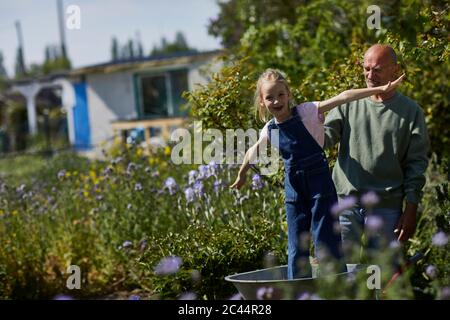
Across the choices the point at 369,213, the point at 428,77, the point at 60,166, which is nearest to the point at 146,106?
the point at 60,166

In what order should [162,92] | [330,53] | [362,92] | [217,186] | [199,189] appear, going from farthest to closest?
[162,92] → [330,53] → [217,186] → [199,189] → [362,92]

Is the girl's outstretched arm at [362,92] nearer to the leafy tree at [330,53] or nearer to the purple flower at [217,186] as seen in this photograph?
the leafy tree at [330,53]

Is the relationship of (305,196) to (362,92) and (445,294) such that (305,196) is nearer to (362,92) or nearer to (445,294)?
(362,92)

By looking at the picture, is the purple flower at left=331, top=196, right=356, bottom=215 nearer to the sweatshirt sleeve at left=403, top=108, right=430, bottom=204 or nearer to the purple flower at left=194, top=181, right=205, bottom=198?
the sweatshirt sleeve at left=403, top=108, right=430, bottom=204

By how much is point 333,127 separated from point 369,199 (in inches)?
23.8

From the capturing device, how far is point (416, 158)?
3.90 meters

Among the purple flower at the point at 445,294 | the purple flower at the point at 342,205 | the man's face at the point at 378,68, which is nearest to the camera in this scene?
the purple flower at the point at 445,294

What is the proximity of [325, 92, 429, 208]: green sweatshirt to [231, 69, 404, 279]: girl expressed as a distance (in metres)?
0.28

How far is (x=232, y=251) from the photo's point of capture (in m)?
4.42

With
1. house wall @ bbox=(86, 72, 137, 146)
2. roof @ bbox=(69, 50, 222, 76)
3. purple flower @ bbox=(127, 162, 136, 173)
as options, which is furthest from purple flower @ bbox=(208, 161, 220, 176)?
house wall @ bbox=(86, 72, 137, 146)

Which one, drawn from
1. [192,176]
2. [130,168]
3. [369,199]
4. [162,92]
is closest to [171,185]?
[192,176]

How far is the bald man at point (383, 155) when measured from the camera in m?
3.88

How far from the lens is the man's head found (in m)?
3.84

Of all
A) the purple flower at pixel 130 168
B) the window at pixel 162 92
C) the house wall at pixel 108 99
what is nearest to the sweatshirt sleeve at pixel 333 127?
the purple flower at pixel 130 168
